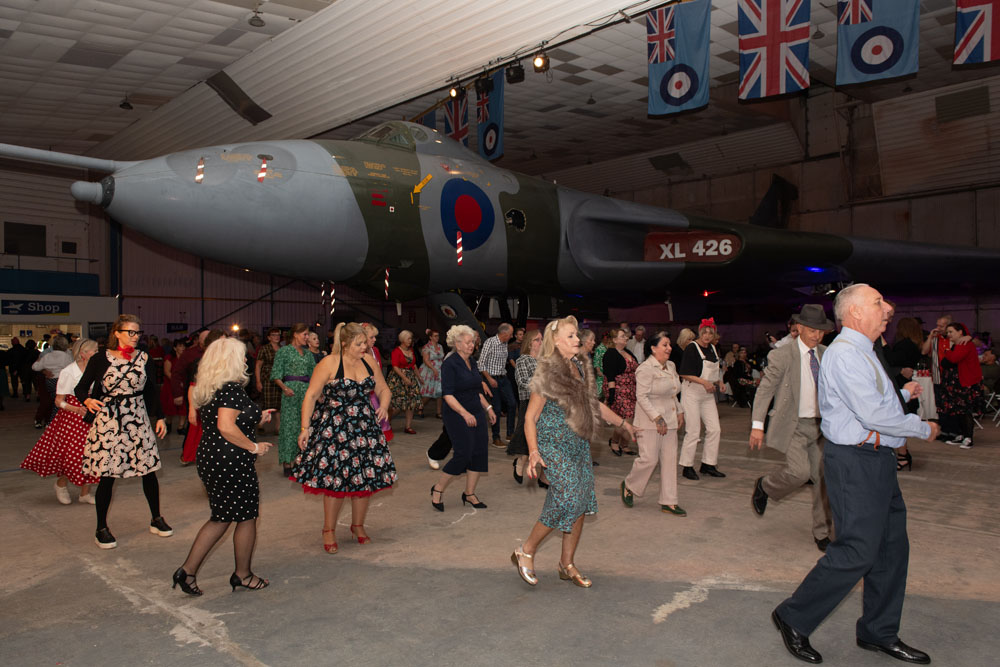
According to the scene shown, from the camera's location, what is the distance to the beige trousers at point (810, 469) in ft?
17.4

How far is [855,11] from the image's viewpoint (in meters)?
9.74

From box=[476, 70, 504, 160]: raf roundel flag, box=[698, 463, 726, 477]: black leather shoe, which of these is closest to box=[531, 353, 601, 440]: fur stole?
box=[698, 463, 726, 477]: black leather shoe

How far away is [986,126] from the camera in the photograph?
A: 1725 cm

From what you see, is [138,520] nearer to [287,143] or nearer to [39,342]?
[287,143]

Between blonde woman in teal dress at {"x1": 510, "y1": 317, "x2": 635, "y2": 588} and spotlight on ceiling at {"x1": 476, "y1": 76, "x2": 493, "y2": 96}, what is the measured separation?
33.6 ft

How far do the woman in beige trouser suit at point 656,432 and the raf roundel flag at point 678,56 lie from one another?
5.95 metres

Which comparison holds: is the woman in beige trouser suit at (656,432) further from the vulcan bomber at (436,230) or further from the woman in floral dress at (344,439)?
the vulcan bomber at (436,230)

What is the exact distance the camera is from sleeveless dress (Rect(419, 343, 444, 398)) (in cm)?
1187

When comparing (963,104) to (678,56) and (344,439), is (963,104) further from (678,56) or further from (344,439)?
(344,439)

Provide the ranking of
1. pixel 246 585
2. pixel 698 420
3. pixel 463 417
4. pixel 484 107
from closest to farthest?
pixel 246 585, pixel 463 417, pixel 698 420, pixel 484 107

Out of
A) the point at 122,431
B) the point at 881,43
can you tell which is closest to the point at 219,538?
the point at 122,431

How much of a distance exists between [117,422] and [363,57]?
9864 millimetres

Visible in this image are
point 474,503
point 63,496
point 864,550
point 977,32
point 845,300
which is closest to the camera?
point 864,550

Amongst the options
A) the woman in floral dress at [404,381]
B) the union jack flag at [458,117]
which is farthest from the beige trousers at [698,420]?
the union jack flag at [458,117]
